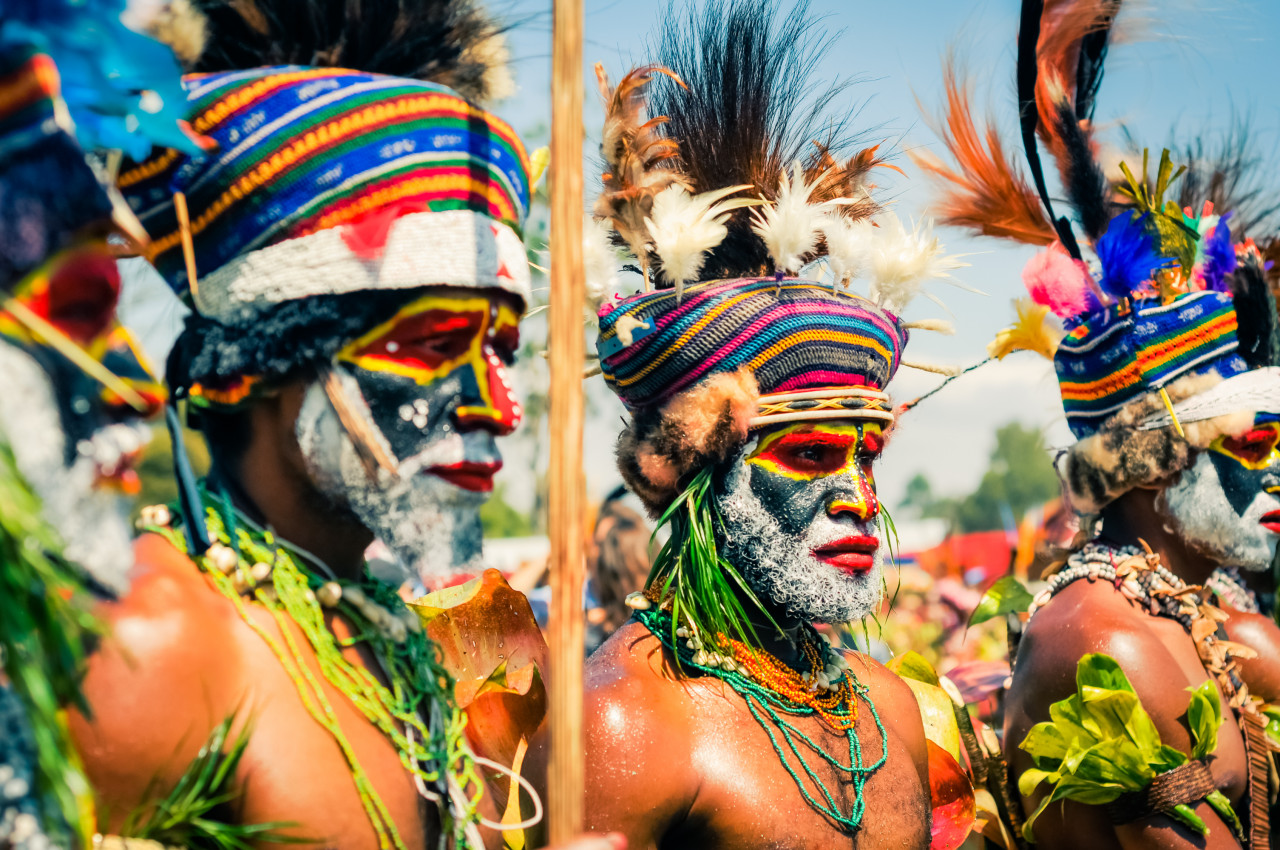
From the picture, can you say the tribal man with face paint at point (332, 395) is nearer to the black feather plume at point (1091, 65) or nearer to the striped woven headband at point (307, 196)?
the striped woven headband at point (307, 196)

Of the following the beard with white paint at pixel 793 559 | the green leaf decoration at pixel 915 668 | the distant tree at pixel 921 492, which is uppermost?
the beard with white paint at pixel 793 559

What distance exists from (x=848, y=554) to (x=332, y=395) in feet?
5.17

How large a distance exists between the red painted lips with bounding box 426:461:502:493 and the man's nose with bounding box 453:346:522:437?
0.07 meters

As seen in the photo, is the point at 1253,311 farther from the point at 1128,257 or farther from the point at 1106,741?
the point at 1106,741

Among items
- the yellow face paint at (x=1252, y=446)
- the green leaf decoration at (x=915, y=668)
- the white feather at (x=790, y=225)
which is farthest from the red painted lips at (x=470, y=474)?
the yellow face paint at (x=1252, y=446)

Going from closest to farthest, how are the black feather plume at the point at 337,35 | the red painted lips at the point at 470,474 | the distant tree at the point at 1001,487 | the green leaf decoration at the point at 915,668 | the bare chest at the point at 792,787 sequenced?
1. the red painted lips at the point at 470,474
2. the black feather plume at the point at 337,35
3. the bare chest at the point at 792,787
4. the green leaf decoration at the point at 915,668
5. the distant tree at the point at 1001,487

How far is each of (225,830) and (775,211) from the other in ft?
7.18

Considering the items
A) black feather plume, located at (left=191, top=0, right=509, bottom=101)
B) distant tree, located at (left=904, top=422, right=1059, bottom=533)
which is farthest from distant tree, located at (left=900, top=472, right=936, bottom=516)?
black feather plume, located at (left=191, top=0, right=509, bottom=101)

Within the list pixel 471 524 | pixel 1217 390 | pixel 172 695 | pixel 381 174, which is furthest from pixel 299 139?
pixel 1217 390

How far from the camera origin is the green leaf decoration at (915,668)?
3.80 m

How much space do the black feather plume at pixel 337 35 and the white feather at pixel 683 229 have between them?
0.92 m

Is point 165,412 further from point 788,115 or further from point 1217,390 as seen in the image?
point 1217,390

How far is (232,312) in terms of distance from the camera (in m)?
1.82

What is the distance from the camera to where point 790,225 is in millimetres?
3023
